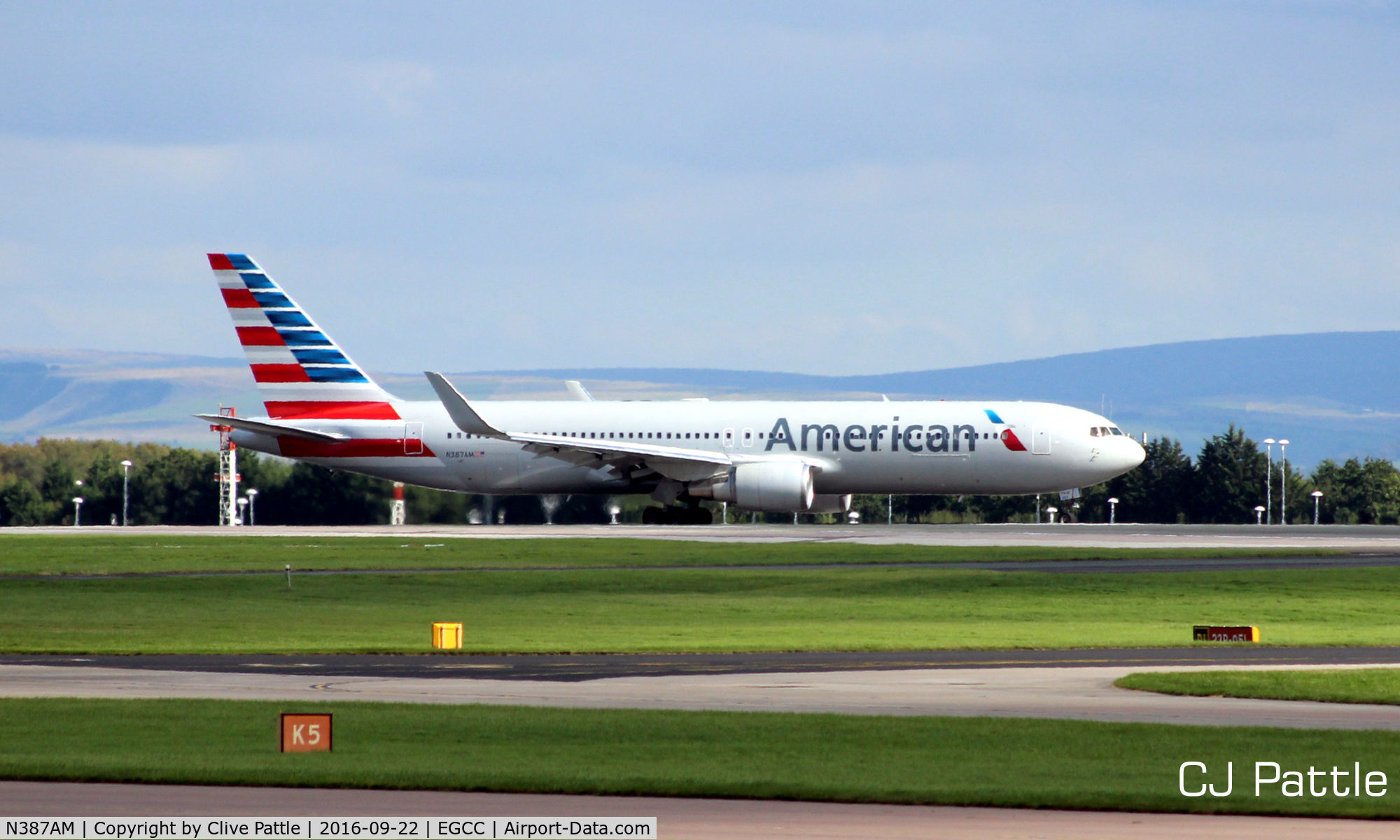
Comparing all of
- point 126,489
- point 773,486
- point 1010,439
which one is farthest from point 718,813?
point 126,489

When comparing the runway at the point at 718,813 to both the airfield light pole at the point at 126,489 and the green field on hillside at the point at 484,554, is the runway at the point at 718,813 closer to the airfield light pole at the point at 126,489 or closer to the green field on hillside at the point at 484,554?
the green field on hillside at the point at 484,554

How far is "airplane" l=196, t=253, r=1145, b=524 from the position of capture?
63406 mm

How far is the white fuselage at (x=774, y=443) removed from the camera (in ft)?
208

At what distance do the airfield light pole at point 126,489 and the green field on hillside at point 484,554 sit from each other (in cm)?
3237

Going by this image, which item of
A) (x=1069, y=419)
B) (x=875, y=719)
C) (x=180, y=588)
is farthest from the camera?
(x=1069, y=419)

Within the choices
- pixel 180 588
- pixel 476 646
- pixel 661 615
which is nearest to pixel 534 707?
pixel 476 646

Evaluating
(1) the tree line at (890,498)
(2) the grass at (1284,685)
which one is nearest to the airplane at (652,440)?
(1) the tree line at (890,498)

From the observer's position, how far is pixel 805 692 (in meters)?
22.6

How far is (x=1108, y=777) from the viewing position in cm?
1559

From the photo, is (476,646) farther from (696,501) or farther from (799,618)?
(696,501)

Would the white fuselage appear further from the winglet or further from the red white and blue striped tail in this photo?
the winglet

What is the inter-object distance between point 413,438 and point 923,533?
20.5m

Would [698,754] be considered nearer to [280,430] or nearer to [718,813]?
[718,813]

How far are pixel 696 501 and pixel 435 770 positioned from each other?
5144cm
